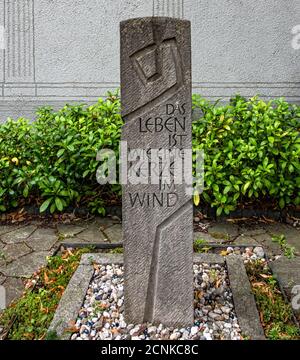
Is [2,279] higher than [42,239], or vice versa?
[42,239]

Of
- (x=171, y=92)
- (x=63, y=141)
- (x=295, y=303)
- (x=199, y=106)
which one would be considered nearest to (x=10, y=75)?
(x=63, y=141)

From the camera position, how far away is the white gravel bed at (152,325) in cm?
250

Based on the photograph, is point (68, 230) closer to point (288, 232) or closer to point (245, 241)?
point (245, 241)

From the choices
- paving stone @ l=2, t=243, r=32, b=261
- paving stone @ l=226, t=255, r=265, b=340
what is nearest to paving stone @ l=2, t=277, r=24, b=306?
paving stone @ l=2, t=243, r=32, b=261

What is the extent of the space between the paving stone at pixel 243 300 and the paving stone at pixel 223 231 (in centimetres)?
67

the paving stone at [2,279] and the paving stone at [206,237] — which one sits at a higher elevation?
the paving stone at [206,237]

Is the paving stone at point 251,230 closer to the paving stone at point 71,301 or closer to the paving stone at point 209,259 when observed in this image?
the paving stone at point 209,259

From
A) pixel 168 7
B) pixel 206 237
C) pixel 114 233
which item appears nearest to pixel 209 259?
pixel 206 237

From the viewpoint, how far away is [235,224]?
173 inches

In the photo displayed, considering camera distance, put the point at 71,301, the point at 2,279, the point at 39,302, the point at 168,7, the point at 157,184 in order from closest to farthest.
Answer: the point at 157,184 → the point at 71,301 → the point at 39,302 → the point at 2,279 → the point at 168,7

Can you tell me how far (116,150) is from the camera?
14.5 feet

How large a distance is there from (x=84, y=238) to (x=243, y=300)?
5.70 feet

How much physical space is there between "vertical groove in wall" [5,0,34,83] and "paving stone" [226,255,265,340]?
3.32 m

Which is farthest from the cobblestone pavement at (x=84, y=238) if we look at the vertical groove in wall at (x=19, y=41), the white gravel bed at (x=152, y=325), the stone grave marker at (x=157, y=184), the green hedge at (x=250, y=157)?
the vertical groove in wall at (x=19, y=41)
